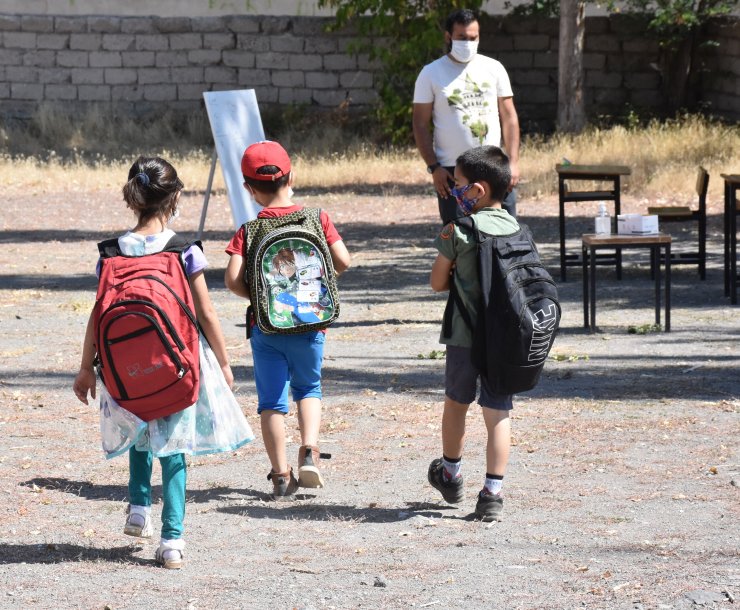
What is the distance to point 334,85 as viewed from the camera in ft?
79.7

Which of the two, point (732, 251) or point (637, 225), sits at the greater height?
point (637, 225)

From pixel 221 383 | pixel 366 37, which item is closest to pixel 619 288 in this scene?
pixel 221 383

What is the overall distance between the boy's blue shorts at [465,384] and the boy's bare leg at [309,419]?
0.67 meters

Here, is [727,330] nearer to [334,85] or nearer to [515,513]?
[515,513]

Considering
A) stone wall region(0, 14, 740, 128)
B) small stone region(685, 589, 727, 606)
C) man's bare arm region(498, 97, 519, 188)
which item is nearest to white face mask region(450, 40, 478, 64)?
man's bare arm region(498, 97, 519, 188)

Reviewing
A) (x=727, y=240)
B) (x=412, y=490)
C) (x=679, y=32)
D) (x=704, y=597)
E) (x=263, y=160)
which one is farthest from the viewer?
(x=679, y=32)

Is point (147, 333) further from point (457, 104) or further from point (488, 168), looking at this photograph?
point (457, 104)

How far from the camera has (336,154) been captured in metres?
21.5

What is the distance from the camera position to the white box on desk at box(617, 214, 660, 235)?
369 inches

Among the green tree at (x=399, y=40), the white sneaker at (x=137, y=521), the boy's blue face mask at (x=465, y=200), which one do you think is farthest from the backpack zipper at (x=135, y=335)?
the green tree at (x=399, y=40)

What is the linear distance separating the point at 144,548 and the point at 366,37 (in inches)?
770

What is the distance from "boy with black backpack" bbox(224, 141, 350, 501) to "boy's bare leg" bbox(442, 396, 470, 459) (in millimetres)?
604

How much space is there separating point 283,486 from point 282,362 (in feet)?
1.82

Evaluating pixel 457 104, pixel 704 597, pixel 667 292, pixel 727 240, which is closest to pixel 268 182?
pixel 704 597
